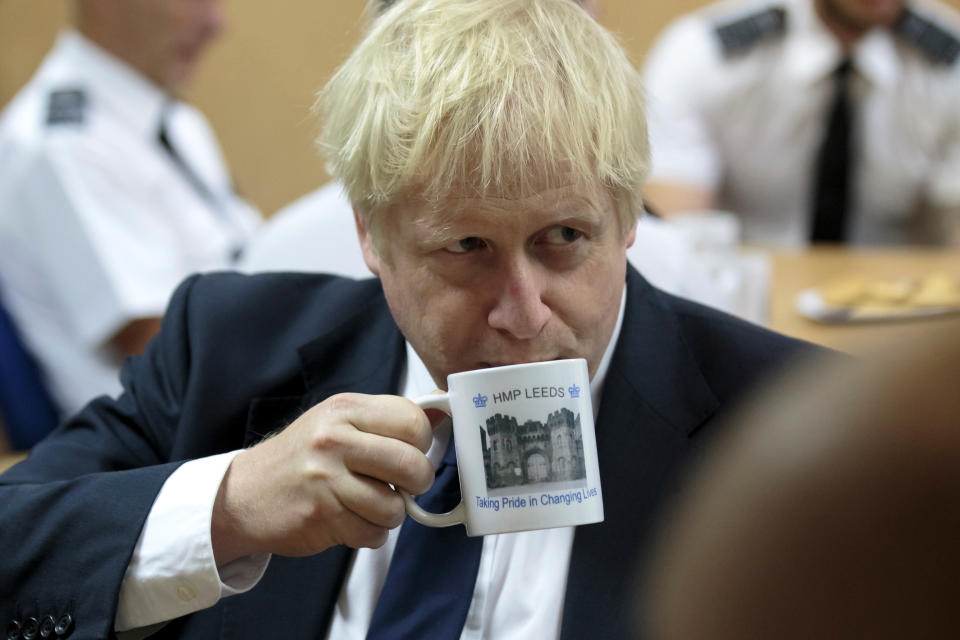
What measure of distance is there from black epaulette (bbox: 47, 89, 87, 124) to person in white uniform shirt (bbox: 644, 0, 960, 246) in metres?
1.60

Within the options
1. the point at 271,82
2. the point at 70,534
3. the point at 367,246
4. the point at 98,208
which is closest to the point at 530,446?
the point at 367,246

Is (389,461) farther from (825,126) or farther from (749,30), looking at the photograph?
(749,30)

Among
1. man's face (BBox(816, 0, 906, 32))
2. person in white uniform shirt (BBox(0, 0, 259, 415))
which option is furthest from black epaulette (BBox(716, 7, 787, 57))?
person in white uniform shirt (BBox(0, 0, 259, 415))

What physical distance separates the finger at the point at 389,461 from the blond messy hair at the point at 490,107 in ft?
0.79

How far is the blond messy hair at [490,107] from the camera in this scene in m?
0.94

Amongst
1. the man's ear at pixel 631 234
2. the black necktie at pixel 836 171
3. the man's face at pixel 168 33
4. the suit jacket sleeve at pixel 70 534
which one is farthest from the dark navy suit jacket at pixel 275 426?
the black necktie at pixel 836 171

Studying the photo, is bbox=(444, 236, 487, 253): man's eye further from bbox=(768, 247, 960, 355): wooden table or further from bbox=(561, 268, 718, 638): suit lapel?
bbox=(768, 247, 960, 355): wooden table

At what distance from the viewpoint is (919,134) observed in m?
3.14

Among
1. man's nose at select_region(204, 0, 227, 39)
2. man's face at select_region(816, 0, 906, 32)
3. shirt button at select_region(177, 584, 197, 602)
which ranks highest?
man's nose at select_region(204, 0, 227, 39)

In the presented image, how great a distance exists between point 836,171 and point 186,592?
2634mm

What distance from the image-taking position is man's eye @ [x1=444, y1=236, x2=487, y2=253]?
98cm

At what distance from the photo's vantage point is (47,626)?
1.01 m

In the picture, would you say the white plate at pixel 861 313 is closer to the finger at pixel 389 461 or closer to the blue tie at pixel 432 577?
the blue tie at pixel 432 577

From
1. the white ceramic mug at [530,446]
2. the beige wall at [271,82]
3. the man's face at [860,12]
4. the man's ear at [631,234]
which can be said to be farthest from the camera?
the beige wall at [271,82]
